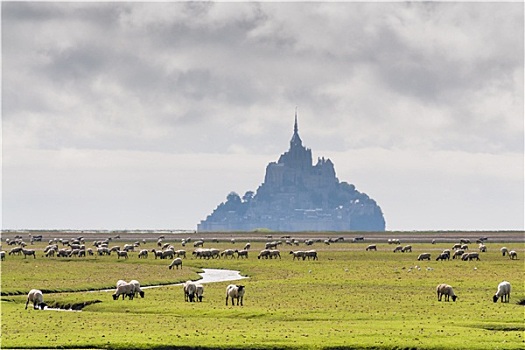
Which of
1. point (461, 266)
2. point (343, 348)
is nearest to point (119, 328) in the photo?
point (343, 348)

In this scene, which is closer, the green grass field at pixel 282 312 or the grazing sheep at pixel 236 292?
the green grass field at pixel 282 312

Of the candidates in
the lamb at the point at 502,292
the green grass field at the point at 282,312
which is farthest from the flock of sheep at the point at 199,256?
the green grass field at the point at 282,312

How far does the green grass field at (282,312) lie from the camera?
36.8 metres

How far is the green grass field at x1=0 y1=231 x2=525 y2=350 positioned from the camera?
36750 millimetres

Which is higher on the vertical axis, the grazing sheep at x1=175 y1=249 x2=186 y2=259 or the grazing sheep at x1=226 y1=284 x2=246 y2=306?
the grazing sheep at x1=175 y1=249 x2=186 y2=259

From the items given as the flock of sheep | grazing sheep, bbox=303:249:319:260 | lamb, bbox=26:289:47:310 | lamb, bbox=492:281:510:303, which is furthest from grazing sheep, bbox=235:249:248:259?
lamb, bbox=26:289:47:310

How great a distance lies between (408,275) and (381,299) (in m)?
19.7

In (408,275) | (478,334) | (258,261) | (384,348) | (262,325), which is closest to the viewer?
(384,348)

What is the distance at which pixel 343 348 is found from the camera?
117 ft

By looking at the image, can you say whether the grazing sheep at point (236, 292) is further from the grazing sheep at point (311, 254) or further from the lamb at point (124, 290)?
the grazing sheep at point (311, 254)

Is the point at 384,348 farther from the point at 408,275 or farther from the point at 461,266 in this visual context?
the point at 461,266

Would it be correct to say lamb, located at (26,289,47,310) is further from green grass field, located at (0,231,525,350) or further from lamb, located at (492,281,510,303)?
lamb, located at (492,281,510,303)

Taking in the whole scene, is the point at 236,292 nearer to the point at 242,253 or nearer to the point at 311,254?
the point at 311,254

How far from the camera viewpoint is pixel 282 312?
150 feet
